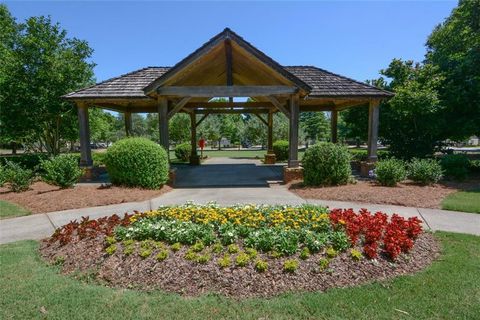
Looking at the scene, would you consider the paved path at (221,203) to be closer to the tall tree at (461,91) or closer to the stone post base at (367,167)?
the stone post base at (367,167)

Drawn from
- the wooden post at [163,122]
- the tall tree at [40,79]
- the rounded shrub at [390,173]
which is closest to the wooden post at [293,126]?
the rounded shrub at [390,173]

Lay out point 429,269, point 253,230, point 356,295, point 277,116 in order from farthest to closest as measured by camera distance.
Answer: point 277,116 < point 253,230 < point 429,269 < point 356,295

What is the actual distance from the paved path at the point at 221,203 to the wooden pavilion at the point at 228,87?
2.37 meters

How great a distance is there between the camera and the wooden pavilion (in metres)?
9.85

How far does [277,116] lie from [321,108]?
18106 millimetres

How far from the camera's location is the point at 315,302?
3.29 metres

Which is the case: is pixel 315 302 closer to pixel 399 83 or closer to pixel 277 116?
pixel 399 83

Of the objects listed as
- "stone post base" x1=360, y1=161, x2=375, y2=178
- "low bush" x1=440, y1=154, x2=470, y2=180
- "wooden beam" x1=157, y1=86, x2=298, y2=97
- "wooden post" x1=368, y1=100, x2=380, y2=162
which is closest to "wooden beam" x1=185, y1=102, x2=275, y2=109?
"wooden beam" x1=157, y1=86, x2=298, y2=97

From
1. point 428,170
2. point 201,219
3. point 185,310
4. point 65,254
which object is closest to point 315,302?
point 185,310

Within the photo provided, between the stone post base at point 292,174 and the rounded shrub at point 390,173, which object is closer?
the rounded shrub at point 390,173

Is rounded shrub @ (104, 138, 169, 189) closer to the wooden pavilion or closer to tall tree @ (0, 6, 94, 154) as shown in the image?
the wooden pavilion

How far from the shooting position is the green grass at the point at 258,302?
10.2 ft

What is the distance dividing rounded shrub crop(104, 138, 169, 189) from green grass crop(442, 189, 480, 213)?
8.28 meters

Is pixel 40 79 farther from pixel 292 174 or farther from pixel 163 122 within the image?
pixel 292 174
